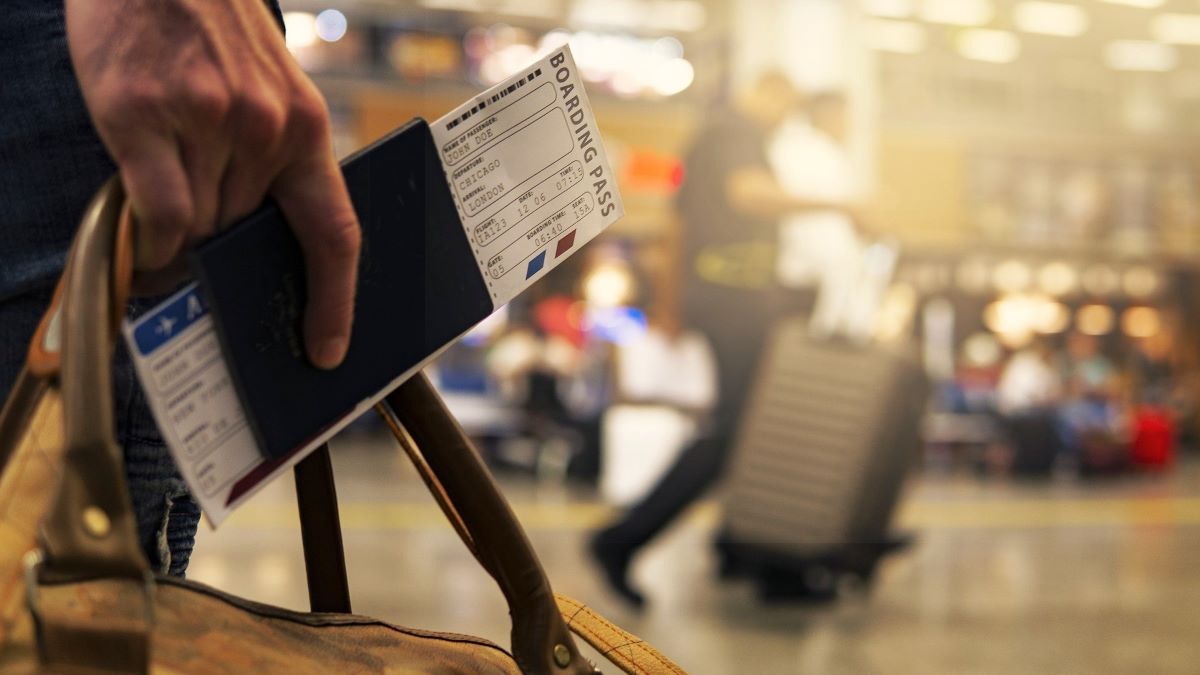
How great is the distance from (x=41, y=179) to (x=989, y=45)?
11110mm

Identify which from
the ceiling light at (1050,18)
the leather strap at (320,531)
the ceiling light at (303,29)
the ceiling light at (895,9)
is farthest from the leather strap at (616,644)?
the ceiling light at (303,29)

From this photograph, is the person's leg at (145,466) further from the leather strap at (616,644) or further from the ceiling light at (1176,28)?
the ceiling light at (1176,28)

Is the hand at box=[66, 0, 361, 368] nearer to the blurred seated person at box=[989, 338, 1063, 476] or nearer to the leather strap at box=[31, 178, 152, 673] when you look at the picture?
the leather strap at box=[31, 178, 152, 673]

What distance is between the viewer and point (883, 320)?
12.7 meters

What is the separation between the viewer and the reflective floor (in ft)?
10.2

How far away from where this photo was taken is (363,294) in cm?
62

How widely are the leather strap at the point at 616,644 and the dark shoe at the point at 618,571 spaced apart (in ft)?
9.41

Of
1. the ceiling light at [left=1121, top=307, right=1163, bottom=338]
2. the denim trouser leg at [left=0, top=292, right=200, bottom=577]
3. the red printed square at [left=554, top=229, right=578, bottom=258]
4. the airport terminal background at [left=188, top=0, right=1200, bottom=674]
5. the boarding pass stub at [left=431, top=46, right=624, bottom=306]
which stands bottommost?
the ceiling light at [left=1121, top=307, right=1163, bottom=338]

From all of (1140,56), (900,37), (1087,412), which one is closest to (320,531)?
(900,37)

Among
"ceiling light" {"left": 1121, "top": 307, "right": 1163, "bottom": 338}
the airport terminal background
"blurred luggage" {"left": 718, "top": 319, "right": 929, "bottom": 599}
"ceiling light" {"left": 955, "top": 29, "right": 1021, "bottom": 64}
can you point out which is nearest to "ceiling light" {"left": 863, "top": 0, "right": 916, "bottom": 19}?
the airport terminal background

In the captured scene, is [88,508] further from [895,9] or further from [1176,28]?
[1176,28]

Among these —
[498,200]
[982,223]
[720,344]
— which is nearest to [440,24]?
[982,223]

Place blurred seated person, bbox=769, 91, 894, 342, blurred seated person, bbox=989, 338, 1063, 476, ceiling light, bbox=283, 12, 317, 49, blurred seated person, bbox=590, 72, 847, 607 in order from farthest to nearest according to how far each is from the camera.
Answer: ceiling light, bbox=283, 12, 317, 49
blurred seated person, bbox=989, 338, 1063, 476
blurred seated person, bbox=769, 91, 894, 342
blurred seated person, bbox=590, 72, 847, 607

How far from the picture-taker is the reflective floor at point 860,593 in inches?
122
